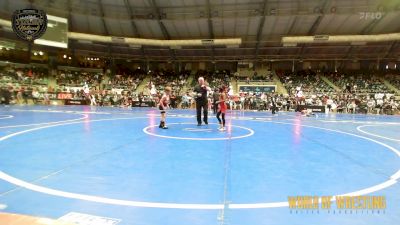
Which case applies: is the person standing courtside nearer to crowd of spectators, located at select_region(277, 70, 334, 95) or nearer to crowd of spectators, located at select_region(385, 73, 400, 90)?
crowd of spectators, located at select_region(277, 70, 334, 95)

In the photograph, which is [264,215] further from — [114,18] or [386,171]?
[114,18]

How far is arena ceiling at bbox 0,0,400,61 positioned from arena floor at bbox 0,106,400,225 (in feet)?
88.7

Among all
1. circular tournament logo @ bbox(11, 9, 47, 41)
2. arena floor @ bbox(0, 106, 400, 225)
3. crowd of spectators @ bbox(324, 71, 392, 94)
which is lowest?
arena floor @ bbox(0, 106, 400, 225)

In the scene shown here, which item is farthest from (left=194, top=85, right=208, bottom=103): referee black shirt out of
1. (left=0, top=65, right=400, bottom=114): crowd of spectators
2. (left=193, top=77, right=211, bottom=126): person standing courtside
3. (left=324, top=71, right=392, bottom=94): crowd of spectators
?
(left=324, top=71, right=392, bottom=94): crowd of spectators

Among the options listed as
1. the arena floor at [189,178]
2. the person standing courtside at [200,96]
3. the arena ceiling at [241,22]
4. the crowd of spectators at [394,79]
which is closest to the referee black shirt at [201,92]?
the person standing courtside at [200,96]

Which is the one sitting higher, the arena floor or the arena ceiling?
the arena ceiling

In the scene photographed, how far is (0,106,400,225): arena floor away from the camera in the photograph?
387 cm

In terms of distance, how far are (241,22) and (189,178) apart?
32.6 meters

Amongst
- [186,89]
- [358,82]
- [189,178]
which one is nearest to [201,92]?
[189,178]

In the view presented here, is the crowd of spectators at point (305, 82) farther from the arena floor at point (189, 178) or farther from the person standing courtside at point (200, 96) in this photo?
the arena floor at point (189, 178)

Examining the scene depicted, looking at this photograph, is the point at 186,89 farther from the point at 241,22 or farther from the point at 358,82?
the point at 358,82

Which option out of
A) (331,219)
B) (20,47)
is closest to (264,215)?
(331,219)

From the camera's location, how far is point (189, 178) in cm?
543

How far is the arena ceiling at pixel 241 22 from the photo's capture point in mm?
32844
